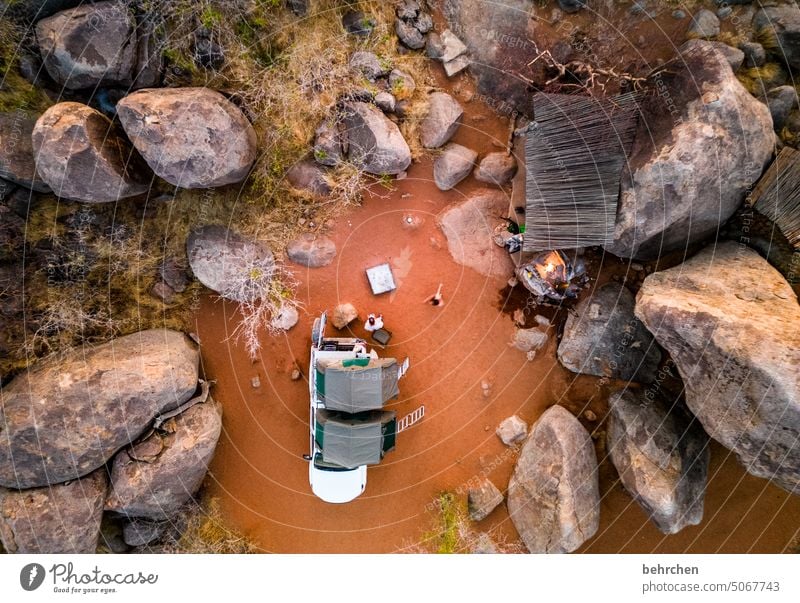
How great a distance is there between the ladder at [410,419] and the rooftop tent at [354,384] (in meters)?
1.22

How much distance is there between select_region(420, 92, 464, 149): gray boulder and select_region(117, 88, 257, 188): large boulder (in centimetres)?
333

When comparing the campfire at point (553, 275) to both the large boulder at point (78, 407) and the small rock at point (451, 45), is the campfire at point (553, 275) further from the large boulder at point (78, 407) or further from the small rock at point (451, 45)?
the large boulder at point (78, 407)

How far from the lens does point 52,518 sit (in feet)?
25.8

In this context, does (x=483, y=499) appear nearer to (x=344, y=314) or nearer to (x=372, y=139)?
(x=344, y=314)

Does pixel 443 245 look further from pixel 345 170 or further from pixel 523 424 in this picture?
pixel 523 424

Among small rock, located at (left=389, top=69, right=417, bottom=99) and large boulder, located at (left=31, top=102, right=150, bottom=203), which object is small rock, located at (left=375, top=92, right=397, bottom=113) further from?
large boulder, located at (left=31, top=102, right=150, bottom=203)

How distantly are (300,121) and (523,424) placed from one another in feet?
23.6

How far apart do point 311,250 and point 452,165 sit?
3168 mm

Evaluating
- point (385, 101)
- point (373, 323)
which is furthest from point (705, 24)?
point (373, 323)

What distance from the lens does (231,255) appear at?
8.58m

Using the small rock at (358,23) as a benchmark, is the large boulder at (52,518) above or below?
below

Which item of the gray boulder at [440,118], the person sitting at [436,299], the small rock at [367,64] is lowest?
the person sitting at [436,299]

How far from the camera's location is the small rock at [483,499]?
893 cm

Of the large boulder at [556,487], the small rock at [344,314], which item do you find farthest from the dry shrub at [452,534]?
the small rock at [344,314]
